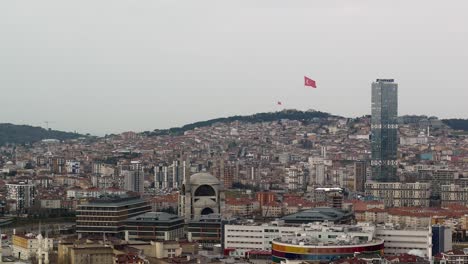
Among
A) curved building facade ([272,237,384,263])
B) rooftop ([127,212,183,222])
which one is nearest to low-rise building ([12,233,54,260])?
rooftop ([127,212,183,222])

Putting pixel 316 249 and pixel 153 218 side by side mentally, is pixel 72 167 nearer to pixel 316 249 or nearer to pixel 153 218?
pixel 153 218

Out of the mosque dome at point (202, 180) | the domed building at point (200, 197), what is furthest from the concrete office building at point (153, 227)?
the mosque dome at point (202, 180)

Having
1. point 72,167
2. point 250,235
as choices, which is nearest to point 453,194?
point 250,235

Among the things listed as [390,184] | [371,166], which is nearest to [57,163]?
[371,166]

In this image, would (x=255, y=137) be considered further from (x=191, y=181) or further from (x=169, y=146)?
(x=191, y=181)

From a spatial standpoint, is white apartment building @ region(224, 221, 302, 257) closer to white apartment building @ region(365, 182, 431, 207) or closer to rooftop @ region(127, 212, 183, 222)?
rooftop @ region(127, 212, 183, 222)
